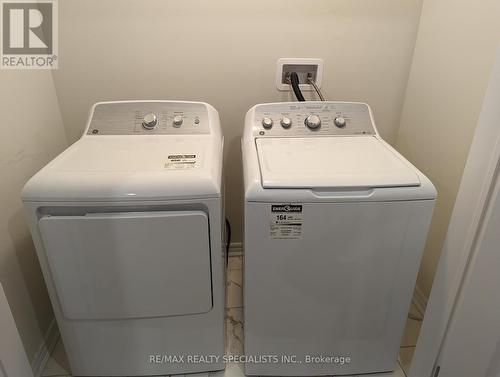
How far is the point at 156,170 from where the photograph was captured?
3.30 feet

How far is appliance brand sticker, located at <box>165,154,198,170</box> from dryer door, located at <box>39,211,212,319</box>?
0.15 metres

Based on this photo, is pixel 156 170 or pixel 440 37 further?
pixel 440 37

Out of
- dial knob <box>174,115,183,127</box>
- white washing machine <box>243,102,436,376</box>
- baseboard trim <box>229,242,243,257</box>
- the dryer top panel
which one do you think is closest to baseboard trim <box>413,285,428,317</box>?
white washing machine <box>243,102,436,376</box>

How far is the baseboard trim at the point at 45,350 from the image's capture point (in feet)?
4.28

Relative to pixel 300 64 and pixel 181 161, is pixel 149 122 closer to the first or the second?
pixel 181 161

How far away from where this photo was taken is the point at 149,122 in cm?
132

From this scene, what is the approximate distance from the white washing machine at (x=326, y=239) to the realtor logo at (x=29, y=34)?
2.97ft

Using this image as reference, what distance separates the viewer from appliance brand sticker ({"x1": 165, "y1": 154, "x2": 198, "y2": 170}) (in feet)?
3.36

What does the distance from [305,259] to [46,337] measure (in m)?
1.15

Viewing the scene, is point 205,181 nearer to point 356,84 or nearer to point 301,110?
point 301,110

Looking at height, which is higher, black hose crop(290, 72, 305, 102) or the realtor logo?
the realtor logo

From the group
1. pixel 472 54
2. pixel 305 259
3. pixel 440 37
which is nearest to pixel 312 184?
pixel 305 259

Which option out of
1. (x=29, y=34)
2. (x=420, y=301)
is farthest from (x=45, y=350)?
(x=420, y=301)

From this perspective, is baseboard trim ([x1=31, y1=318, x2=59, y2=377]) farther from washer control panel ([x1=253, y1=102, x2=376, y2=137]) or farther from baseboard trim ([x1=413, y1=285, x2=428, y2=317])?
baseboard trim ([x1=413, y1=285, x2=428, y2=317])
